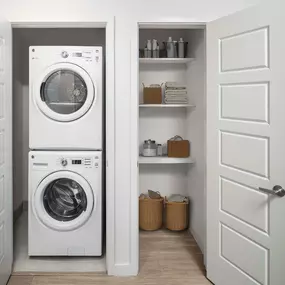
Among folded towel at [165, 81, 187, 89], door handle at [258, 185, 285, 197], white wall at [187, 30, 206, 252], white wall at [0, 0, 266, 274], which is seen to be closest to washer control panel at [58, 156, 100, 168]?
white wall at [0, 0, 266, 274]

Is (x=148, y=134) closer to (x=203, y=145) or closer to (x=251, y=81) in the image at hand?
(x=203, y=145)

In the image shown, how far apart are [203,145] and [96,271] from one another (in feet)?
4.88

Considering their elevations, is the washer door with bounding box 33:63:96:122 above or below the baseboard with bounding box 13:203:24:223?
above

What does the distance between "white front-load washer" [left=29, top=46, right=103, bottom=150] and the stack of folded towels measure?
3.23ft

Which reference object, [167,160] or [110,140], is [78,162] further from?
[167,160]

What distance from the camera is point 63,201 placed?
3381 mm

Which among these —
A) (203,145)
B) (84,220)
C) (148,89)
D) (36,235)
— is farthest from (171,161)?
(36,235)

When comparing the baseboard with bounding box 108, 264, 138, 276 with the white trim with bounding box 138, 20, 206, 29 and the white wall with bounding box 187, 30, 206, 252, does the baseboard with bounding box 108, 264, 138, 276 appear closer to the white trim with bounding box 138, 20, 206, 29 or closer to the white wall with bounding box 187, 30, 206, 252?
the white wall with bounding box 187, 30, 206, 252

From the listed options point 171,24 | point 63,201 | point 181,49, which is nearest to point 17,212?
point 63,201

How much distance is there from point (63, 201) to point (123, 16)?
167 centimetres

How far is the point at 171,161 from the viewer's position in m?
3.95

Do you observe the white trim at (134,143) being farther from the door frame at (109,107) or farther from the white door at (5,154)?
the white door at (5,154)

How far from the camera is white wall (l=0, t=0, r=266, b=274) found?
9.59ft

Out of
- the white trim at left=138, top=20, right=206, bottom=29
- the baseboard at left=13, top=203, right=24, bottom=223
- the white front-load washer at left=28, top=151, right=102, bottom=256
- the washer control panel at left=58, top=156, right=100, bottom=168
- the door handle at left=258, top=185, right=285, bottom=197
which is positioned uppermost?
the white trim at left=138, top=20, right=206, bottom=29
